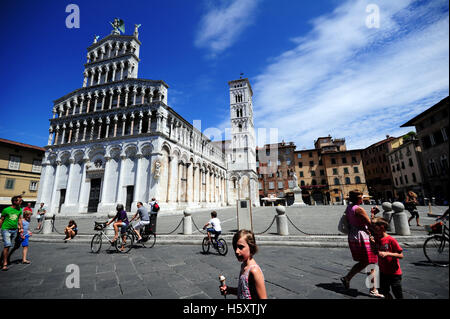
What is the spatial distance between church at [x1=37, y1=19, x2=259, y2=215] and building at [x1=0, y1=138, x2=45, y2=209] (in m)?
6.67

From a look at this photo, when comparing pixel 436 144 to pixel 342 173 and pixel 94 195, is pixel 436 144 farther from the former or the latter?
pixel 342 173

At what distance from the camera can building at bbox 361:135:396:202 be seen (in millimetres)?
34406

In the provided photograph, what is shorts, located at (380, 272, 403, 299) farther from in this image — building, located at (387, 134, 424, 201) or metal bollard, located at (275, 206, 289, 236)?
metal bollard, located at (275, 206, 289, 236)

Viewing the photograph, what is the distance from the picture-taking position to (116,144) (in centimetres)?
2173

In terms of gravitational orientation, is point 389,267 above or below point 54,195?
below

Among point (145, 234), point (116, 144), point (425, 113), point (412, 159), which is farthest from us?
point (116, 144)

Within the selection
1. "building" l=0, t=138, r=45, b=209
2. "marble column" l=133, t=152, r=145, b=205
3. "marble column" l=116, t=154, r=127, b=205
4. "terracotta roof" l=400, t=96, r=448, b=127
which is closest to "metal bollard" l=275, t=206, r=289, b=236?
"terracotta roof" l=400, t=96, r=448, b=127

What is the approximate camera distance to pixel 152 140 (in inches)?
816

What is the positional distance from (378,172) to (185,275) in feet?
145

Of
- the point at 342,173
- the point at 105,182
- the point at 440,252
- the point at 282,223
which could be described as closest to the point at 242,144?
the point at 342,173

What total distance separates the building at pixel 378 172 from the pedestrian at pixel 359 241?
3832cm

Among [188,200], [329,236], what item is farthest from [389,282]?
[188,200]
